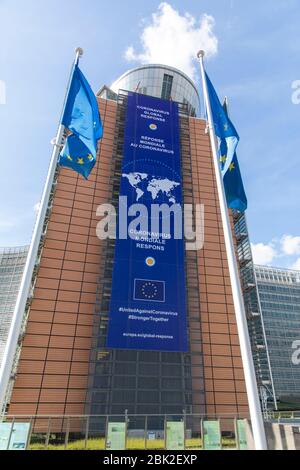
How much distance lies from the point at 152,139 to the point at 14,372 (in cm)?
2626

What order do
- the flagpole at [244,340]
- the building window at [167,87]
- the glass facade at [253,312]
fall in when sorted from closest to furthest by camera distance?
the flagpole at [244,340]
the glass facade at [253,312]
the building window at [167,87]

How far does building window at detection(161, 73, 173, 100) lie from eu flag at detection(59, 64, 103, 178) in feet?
→ 140

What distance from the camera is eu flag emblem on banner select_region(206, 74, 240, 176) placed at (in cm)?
1226

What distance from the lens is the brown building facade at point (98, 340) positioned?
23922 millimetres

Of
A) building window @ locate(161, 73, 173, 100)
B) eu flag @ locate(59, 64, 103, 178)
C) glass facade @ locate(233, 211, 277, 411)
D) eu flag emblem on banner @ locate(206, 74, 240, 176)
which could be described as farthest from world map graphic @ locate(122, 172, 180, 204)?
building window @ locate(161, 73, 173, 100)

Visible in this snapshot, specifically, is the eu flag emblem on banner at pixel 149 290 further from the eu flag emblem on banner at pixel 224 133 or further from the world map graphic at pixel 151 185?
the eu flag emblem on banner at pixel 224 133

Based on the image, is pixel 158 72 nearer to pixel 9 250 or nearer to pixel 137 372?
pixel 137 372

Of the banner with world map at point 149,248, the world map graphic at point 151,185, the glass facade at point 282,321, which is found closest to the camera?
the banner with world map at point 149,248

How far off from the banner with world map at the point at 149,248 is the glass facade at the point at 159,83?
1479cm

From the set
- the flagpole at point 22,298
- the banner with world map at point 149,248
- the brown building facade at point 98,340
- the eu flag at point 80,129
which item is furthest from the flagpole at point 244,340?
the brown building facade at point 98,340

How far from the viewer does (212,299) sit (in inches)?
1193
